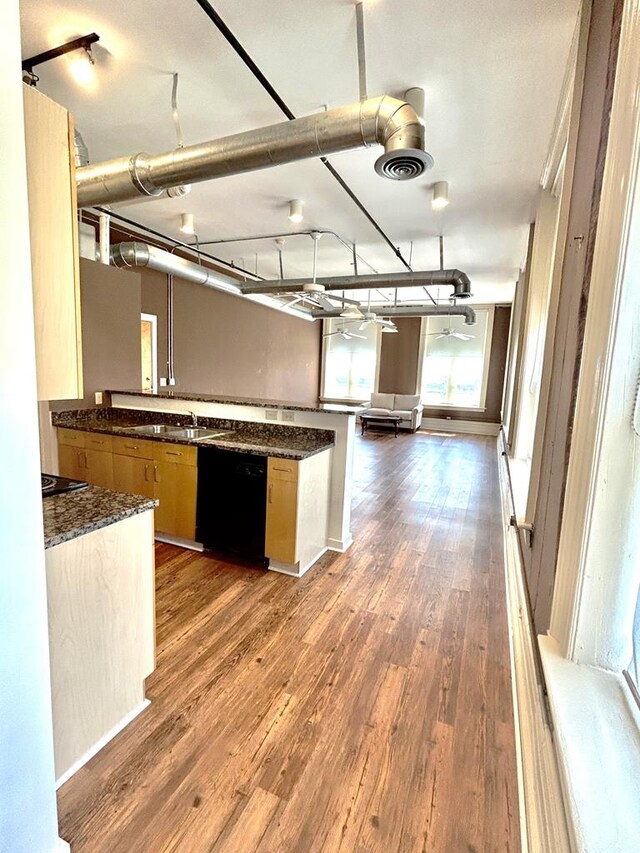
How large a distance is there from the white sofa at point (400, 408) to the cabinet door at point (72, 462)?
6.76 m

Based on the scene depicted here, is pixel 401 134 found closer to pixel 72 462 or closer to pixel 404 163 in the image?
pixel 404 163

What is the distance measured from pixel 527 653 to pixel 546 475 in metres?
0.75

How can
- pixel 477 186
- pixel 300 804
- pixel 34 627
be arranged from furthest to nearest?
1. pixel 477 186
2. pixel 300 804
3. pixel 34 627

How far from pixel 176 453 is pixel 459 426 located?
8.63m

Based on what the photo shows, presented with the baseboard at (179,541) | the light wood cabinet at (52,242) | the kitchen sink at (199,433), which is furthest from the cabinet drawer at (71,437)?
the light wood cabinet at (52,242)

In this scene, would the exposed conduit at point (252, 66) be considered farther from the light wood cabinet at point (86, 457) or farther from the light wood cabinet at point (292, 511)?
the light wood cabinet at point (86, 457)

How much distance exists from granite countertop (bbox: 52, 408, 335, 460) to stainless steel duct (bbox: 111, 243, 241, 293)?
1.80m

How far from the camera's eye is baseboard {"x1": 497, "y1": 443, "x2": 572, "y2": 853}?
2.94ft

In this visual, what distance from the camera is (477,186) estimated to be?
3760mm

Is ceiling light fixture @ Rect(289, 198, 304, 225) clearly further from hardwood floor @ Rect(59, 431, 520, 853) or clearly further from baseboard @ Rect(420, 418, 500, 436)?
baseboard @ Rect(420, 418, 500, 436)

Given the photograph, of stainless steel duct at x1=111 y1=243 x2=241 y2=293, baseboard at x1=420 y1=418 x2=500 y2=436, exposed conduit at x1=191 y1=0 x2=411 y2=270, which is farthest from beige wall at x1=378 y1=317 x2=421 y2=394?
exposed conduit at x1=191 y1=0 x2=411 y2=270

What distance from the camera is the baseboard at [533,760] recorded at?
2.94 ft

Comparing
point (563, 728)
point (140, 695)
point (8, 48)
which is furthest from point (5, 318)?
point (140, 695)

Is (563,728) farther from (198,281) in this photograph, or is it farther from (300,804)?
(198,281)
